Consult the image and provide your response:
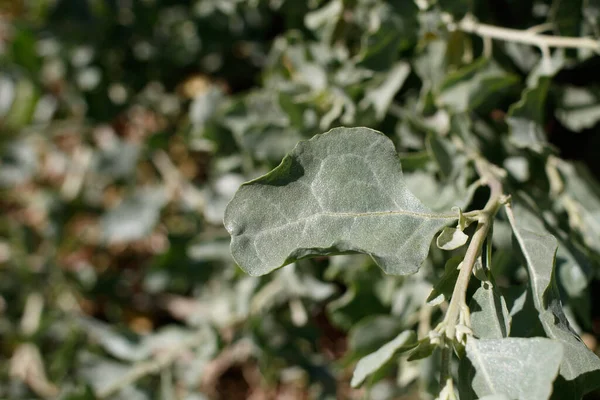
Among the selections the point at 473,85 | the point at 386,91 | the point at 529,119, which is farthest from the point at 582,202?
the point at 386,91

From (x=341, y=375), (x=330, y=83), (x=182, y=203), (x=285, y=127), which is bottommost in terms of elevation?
(x=341, y=375)

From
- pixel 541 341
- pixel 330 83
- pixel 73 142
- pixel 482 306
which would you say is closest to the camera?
pixel 541 341

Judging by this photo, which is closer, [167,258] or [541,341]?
[541,341]

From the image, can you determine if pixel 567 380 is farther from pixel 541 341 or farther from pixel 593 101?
pixel 593 101

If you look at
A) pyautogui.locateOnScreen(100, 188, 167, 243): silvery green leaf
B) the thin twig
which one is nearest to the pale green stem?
the thin twig

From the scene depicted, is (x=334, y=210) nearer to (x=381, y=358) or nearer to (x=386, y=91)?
(x=381, y=358)

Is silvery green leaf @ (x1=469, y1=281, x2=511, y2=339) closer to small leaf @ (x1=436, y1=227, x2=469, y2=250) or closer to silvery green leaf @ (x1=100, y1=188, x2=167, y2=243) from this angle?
small leaf @ (x1=436, y1=227, x2=469, y2=250)

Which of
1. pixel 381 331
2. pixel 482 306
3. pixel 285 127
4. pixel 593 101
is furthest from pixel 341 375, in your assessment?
pixel 482 306
